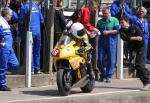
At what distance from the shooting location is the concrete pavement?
10664 mm

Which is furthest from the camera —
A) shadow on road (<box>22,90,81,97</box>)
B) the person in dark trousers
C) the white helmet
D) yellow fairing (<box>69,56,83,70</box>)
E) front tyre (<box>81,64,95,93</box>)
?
the person in dark trousers

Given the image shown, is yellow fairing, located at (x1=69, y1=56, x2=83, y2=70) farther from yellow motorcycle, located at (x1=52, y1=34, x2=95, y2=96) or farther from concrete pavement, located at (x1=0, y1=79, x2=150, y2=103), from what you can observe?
concrete pavement, located at (x1=0, y1=79, x2=150, y2=103)

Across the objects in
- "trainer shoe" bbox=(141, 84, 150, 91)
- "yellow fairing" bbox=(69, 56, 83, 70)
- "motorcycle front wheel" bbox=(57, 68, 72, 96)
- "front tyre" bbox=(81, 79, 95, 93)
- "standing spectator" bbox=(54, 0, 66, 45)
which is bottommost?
"trainer shoe" bbox=(141, 84, 150, 91)

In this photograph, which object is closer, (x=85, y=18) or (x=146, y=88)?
(x=146, y=88)

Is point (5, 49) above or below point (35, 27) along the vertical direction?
below

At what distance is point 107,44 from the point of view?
13.8m

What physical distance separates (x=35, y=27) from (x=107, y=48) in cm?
193

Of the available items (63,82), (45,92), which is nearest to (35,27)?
(45,92)

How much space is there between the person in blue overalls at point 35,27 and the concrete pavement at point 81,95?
0.69 metres

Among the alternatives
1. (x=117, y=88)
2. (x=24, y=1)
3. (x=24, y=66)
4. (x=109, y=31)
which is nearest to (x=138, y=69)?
(x=117, y=88)

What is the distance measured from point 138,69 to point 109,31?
1.72 m

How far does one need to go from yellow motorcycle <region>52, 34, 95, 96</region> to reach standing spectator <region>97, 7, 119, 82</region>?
2.14m

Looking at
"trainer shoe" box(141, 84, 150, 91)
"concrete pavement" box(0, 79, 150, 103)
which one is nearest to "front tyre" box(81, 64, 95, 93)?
"concrete pavement" box(0, 79, 150, 103)

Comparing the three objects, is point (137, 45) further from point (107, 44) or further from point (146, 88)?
point (107, 44)
